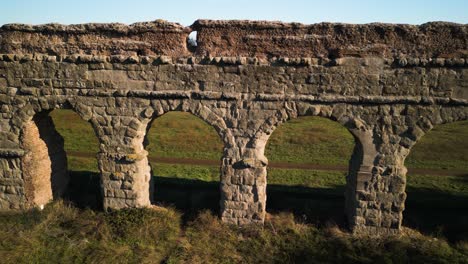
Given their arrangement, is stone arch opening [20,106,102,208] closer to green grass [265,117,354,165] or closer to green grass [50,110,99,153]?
green grass [50,110,99,153]

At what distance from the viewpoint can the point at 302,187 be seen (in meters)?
11.6

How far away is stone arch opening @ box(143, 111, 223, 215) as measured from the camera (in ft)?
32.8

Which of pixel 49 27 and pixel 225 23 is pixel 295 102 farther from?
pixel 49 27

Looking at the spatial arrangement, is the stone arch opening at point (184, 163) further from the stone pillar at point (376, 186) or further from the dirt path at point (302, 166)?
the stone pillar at point (376, 186)

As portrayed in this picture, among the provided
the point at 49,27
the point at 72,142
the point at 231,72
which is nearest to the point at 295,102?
the point at 231,72

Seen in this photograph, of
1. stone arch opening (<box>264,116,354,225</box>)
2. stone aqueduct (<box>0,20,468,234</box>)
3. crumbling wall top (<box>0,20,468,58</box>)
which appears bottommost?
stone arch opening (<box>264,116,354,225</box>)

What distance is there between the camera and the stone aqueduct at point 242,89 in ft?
23.6

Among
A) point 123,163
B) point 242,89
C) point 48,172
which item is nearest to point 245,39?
point 242,89

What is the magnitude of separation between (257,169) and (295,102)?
1.78 m

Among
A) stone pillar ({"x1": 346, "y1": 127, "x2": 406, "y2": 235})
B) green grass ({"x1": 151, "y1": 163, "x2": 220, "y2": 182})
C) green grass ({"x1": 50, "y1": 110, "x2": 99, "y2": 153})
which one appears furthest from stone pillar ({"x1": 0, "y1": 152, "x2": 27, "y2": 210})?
stone pillar ({"x1": 346, "y1": 127, "x2": 406, "y2": 235})

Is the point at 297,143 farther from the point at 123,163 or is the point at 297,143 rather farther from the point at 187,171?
the point at 123,163

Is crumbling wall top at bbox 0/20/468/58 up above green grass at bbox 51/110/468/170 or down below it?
above

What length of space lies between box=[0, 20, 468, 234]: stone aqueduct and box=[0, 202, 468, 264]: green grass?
502 mm

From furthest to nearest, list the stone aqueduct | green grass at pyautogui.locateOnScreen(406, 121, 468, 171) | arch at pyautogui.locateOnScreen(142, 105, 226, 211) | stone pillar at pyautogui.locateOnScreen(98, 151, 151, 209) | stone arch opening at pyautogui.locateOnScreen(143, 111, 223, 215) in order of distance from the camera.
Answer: green grass at pyautogui.locateOnScreen(406, 121, 468, 171), stone arch opening at pyautogui.locateOnScreen(143, 111, 223, 215), stone pillar at pyautogui.locateOnScreen(98, 151, 151, 209), arch at pyautogui.locateOnScreen(142, 105, 226, 211), the stone aqueduct
